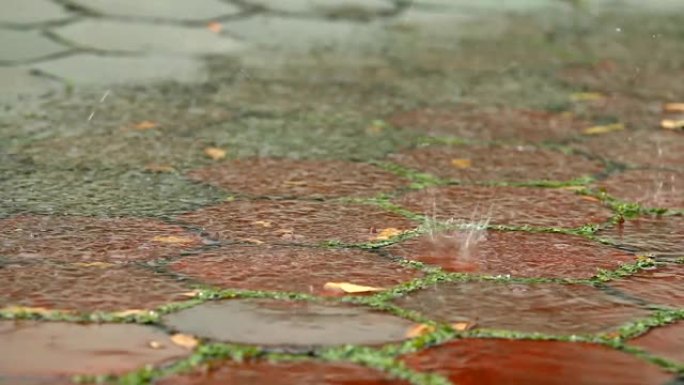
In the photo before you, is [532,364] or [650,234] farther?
[650,234]

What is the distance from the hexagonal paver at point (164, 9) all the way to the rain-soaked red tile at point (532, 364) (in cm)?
335

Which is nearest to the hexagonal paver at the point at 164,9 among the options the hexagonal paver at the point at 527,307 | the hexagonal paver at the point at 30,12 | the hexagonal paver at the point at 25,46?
the hexagonal paver at the point at 30,12

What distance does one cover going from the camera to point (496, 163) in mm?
3330

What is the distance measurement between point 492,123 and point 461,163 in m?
0.51

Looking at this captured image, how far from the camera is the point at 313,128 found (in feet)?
11.9

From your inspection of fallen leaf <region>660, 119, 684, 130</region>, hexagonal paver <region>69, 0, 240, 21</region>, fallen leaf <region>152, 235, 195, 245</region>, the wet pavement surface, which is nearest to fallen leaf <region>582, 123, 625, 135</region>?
the wet pavement surface

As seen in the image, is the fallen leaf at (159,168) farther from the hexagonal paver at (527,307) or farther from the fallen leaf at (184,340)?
the fallen leaf at (184,340)

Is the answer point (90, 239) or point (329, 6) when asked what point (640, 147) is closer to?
point (90, 239)

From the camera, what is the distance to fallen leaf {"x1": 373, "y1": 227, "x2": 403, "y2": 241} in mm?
2605

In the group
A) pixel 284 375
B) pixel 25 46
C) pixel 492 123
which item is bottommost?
pixel 284 375

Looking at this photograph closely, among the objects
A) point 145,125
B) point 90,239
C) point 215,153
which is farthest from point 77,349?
point 145,125

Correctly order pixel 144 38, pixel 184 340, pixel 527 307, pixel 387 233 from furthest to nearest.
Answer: pixel 144 38 < pixel 387 233 < pixel 527 307 < pixel 184 340

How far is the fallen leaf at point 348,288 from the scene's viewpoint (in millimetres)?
2242

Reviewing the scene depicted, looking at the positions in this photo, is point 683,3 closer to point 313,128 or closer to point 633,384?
point 313,128
